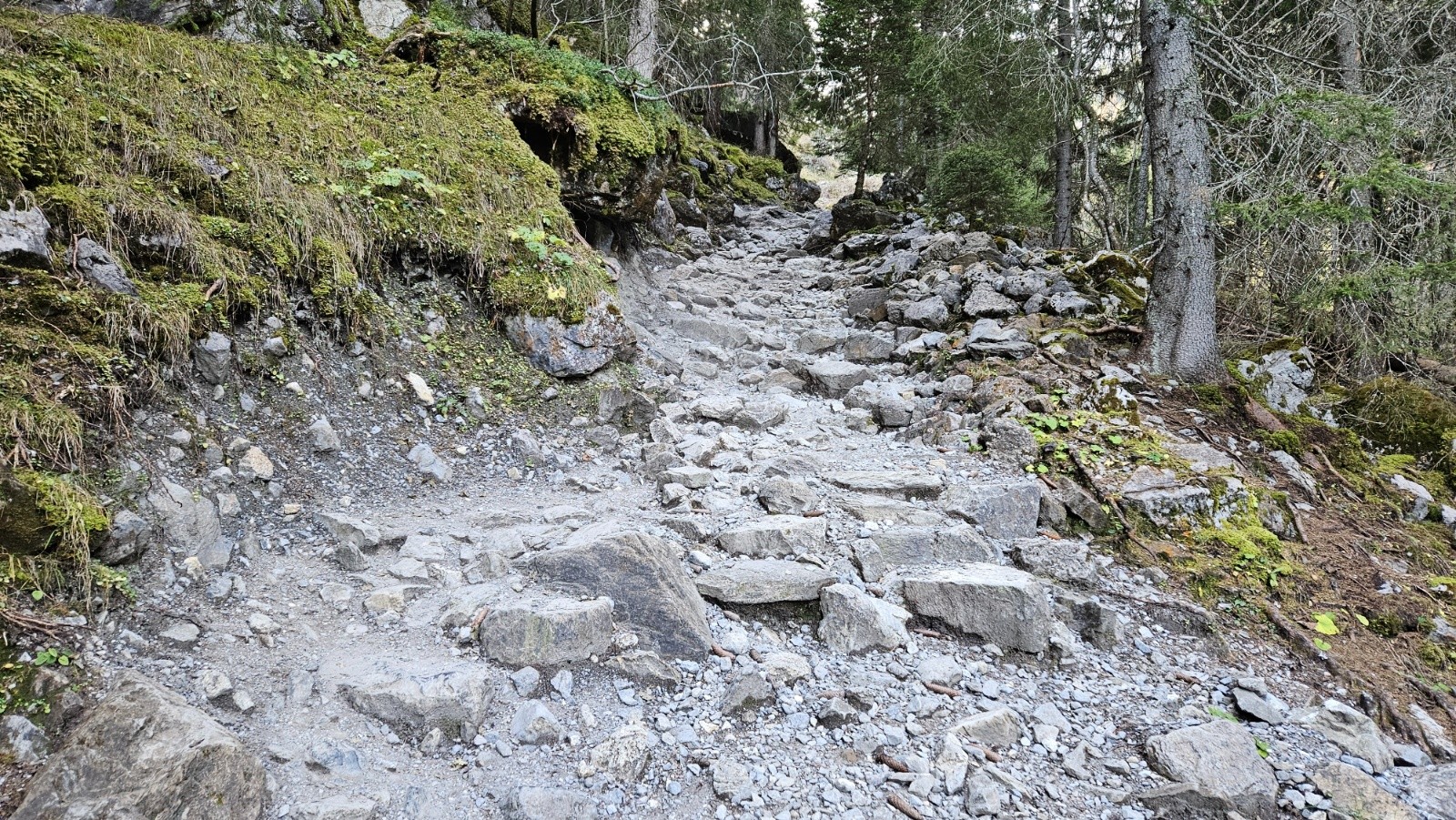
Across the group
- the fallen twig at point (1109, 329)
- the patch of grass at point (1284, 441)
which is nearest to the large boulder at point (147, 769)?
the patch of grass at point (1284, 441)

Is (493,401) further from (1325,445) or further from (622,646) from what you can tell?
(1325,445)

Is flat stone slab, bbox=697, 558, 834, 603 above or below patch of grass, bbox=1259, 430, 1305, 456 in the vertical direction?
below

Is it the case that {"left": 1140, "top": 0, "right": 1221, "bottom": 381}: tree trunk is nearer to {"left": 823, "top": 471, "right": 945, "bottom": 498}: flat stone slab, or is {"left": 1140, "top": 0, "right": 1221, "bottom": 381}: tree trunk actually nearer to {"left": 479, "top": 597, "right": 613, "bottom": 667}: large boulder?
{"left": 823, "top": 471, "right": 945, "bottom": 498}: flat stone slab

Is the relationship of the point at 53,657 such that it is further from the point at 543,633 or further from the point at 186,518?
the point at 543,633

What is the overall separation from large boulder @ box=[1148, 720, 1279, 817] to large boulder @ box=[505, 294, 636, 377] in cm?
497

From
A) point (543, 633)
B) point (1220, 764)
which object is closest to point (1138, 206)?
point (1220, 764)

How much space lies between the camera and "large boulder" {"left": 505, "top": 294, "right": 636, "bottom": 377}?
5.86m

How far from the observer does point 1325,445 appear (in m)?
5.63

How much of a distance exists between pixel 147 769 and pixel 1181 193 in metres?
8.22

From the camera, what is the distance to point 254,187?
455cm

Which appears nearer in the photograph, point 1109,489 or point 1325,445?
point 1109,489

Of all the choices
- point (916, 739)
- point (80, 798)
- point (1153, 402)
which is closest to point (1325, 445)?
point (1153, 402)

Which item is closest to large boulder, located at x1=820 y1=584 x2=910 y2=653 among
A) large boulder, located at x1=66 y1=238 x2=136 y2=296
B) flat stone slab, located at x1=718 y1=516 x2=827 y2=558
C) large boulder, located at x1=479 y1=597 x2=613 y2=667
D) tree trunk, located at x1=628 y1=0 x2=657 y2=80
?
flat stone slab, located at x1=718 y1=516 x2=827 y2=558

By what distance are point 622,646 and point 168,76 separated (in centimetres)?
559
